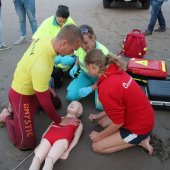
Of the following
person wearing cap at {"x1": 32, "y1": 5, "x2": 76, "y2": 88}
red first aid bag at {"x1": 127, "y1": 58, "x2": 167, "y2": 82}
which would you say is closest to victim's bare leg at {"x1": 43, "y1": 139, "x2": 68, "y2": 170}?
person wearing cap at {"x1": 32, "y1": 5, "x2": 76, "y2": 88}

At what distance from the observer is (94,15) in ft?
24.1

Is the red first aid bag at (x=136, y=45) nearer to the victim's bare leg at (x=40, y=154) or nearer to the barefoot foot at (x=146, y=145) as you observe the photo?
the barefoot foot at (x=146, y=145)

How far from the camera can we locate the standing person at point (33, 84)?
234 centimetres

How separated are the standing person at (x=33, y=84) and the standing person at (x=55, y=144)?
9cm

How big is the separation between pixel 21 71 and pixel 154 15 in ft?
12.4

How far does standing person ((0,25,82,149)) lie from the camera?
92.0 inches

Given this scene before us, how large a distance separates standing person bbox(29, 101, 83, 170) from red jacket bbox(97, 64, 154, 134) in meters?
0.51

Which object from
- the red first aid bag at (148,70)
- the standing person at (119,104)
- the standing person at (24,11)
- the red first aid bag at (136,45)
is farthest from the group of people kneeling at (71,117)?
the standing person at (24,11)

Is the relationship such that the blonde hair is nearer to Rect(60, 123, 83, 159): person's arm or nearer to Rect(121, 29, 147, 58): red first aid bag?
Rect(60, 123, 83, 159): person's arm

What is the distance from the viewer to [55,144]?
2555mm

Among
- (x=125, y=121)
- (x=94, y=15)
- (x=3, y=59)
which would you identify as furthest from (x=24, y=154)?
(x=94, y=15)

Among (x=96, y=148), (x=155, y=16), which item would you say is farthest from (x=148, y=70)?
(x=155, y=16)

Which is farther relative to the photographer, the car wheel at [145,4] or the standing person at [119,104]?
the car wheel at [145,4]

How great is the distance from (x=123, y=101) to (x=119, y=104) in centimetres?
5
